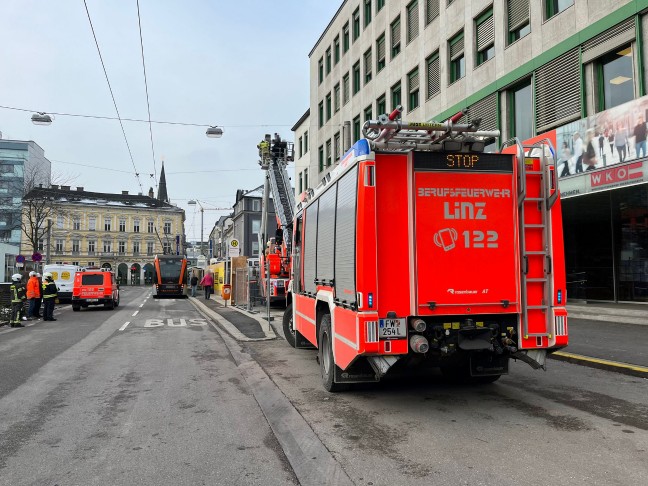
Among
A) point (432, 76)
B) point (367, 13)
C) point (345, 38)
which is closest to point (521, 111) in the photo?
point (432, 76)

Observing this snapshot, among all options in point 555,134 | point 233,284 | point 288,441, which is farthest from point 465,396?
point 233,284

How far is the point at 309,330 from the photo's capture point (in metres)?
7.70

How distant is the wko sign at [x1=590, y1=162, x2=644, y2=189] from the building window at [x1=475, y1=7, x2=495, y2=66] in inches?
280

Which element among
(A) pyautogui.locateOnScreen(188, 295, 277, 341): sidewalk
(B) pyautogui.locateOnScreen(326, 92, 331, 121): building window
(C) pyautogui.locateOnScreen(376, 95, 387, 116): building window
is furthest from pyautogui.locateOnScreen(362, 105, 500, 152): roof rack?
(B) pyautogui.locateOnScreen(326, 92, 331, 121): building window

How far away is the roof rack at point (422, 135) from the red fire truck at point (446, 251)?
0.01 m

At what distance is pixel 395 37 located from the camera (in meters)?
25.1

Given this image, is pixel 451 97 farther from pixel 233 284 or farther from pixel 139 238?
pixel 139 238

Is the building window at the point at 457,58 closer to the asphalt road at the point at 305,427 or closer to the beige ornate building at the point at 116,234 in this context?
the asphalt road at the point at 305,427

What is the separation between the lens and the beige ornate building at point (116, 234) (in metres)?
84.0

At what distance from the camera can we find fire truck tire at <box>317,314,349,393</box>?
6309 millimetres

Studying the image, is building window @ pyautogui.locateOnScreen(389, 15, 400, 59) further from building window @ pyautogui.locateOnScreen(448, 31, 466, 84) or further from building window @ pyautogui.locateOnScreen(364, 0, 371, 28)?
building window @ pyautogui.locateOnScreen(448, 31, 466, 84)

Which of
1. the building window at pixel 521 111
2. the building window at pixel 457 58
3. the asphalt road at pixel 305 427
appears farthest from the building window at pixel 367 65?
the asphalt road at pixel 305 427

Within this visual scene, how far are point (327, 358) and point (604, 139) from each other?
392 inches

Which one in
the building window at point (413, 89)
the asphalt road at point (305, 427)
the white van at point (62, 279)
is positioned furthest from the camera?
the white van at point (62, 279)
